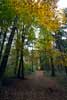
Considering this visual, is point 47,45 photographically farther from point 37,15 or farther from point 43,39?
point 37,15

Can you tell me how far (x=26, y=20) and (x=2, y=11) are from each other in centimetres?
240

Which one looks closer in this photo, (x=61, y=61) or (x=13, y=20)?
(x=13, y=20)

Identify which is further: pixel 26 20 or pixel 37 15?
pixel 26 20

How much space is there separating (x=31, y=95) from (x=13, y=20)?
6.35m

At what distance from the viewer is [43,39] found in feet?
71.9

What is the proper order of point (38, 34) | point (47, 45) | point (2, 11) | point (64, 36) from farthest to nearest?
point (64, 36), point (38, 34), point (47, 45), point (2, 11)

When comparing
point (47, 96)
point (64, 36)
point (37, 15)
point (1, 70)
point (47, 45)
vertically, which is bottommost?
point (47, 96)

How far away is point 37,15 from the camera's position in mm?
16906

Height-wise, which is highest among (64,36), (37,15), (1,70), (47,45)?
(64,36)

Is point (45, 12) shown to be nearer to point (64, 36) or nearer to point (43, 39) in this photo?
point (43, 39)

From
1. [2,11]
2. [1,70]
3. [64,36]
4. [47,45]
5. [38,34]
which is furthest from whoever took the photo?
[64,36]

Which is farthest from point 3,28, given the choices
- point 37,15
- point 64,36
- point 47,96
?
point 64,36

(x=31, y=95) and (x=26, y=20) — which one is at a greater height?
(x=26, y=20)

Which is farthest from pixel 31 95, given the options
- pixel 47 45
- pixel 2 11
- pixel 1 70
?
pixel 2 11
